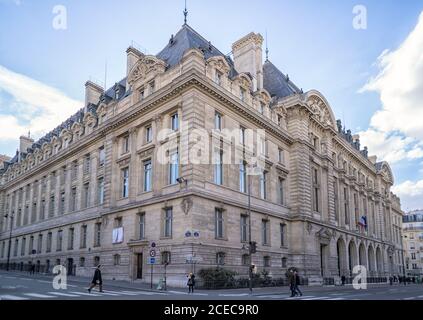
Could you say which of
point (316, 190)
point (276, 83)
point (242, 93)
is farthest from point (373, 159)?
point (242, 93)

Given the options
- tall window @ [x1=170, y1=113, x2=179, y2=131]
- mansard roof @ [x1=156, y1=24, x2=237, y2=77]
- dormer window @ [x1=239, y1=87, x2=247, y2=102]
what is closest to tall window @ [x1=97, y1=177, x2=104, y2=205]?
tall window @ [x1=170, y1=113, x2=179, y2=131]

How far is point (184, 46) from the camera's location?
128ft

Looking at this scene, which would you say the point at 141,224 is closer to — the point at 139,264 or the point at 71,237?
the point at 139,264

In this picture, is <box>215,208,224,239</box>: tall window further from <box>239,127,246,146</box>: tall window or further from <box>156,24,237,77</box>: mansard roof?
<box>156,24,237,77</box>: mansard roof

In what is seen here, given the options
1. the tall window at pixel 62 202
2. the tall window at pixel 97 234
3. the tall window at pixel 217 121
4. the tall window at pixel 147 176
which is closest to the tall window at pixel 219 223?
the tall window at pixel 147 176

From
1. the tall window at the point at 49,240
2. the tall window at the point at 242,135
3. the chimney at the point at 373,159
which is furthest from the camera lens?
the chimney at the point at 373,159

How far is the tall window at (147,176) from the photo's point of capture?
1425 inches

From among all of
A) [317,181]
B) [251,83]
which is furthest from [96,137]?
[317,181]

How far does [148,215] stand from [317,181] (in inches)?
887

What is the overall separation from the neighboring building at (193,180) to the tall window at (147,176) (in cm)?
14

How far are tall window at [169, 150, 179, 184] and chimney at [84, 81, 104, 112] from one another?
25.2 m

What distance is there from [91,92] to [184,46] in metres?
21.1

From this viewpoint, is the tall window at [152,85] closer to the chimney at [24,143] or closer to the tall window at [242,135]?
the tall window at [242,135]

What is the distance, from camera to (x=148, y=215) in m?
34.7
